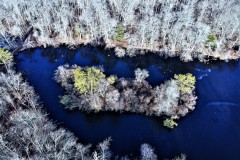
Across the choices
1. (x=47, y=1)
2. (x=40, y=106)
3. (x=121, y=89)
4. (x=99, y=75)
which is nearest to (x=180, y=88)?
(x=121, y=89)

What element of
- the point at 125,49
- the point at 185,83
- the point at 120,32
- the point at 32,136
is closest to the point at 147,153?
the point at 185,83

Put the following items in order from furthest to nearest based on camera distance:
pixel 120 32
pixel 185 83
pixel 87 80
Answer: pixel 120 32
pixel 185 83
pixel 87 80

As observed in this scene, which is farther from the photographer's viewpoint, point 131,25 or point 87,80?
point 131,25

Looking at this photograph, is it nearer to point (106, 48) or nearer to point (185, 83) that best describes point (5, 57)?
point (106, 48)

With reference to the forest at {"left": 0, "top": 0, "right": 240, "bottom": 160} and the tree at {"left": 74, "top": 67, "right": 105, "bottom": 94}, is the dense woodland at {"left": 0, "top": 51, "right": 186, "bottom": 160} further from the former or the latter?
the tree at {"left": 74, "top": 67, "right": 105, "bottom": 94}

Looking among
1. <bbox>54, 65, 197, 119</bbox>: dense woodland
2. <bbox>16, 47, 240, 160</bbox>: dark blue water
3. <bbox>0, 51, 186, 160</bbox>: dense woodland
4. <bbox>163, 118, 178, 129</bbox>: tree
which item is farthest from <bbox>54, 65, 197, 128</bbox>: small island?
<bbox>0, 51, 186, 160</bbox>: dense woodland

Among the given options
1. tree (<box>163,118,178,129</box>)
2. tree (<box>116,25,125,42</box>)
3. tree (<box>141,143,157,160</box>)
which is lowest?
tree (<box>141,143,157,160</box>)
